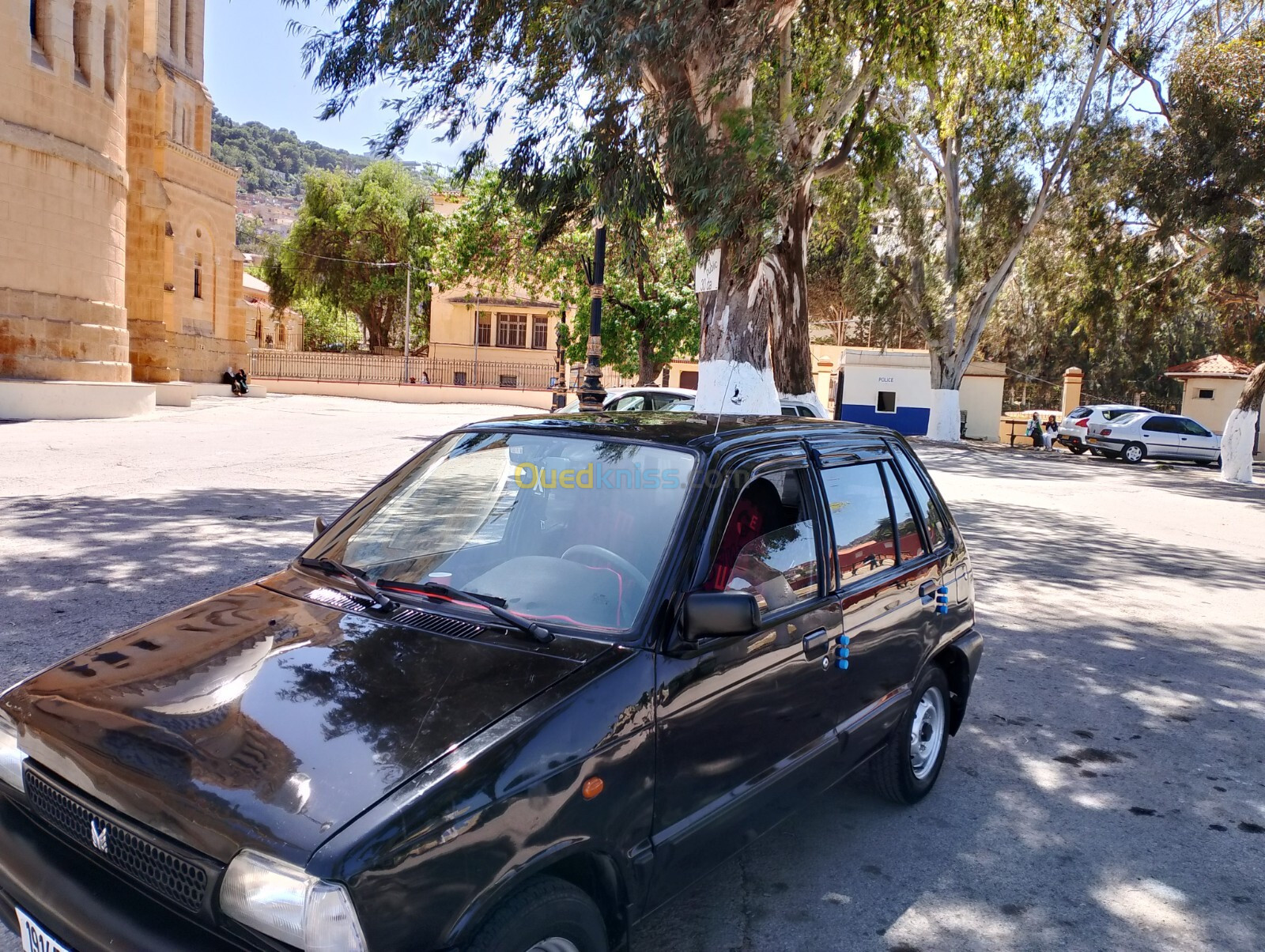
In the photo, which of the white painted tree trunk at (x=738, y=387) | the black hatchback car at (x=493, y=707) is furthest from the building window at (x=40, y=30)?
the black hatchback car at (x=493, y=707)

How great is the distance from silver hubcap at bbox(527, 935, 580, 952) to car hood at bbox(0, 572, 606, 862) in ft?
1.64

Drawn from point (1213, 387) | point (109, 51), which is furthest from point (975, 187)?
point (109, 51)

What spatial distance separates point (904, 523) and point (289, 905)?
293 cm

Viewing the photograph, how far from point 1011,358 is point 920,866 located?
51637mm

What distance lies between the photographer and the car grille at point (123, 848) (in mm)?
1972

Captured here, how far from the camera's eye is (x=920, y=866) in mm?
3592

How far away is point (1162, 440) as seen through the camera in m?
28.5

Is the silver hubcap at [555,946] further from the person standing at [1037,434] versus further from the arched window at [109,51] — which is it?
the person standing at [1037,434]

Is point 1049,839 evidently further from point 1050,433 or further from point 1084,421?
point 1050,433

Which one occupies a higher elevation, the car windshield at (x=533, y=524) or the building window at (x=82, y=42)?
the building window at (x=82, y=42)

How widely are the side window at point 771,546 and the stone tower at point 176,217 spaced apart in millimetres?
31742

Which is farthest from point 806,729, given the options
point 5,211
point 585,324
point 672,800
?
point 585,324

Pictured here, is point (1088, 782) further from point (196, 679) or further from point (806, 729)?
point (196, 679)

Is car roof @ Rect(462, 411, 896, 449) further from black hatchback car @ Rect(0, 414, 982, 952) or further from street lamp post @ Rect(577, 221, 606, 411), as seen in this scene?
street lamp post @ Rect(577, 221, 606, 411)
